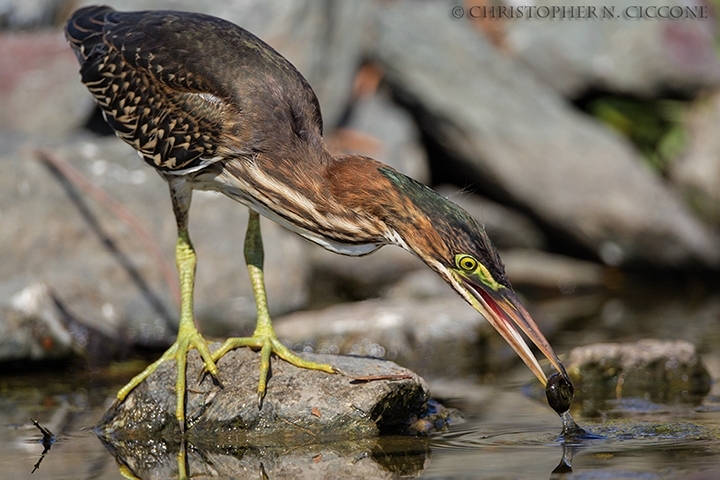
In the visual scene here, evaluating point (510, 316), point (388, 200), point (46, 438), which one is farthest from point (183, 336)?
point (510, 316)

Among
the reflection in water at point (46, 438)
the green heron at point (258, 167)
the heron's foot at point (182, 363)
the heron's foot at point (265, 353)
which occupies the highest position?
the green heron at point (258, 167)

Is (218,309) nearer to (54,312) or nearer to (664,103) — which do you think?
(54,312)

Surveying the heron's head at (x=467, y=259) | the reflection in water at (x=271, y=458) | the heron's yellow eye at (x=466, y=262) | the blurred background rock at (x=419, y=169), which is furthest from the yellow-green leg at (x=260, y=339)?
the blurred background rock at (x=419, y=169)

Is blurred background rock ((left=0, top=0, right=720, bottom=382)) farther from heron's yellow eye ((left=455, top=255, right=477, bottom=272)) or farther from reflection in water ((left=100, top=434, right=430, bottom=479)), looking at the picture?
heron's yellow eye ((left=455, top=255, right=477, bottom=272))

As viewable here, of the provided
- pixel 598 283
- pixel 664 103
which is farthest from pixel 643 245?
pixel 664 103

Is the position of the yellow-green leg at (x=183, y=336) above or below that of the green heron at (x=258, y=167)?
below

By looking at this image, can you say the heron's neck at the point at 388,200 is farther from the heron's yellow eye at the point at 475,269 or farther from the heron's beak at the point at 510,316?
the heron's beak at the point at 510,316

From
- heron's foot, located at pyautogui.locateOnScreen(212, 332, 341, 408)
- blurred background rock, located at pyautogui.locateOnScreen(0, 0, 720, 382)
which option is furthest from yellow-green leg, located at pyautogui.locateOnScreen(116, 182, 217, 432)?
blurred background rock, located at pyautogui.locateOnScreen(0, 0, 720, 382)

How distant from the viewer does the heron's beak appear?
533 centimetres

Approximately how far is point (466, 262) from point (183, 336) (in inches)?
78.5

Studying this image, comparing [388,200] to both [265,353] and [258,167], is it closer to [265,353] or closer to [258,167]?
[258,167]

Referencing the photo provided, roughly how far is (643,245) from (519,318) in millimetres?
6973

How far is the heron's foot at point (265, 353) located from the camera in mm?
6164

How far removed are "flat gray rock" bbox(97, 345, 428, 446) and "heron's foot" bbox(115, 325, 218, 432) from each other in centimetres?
5
